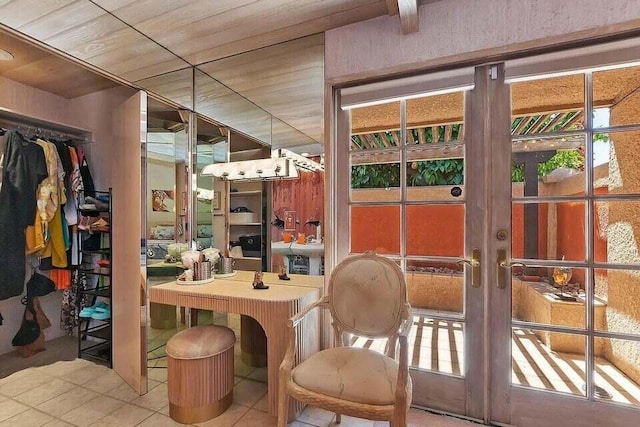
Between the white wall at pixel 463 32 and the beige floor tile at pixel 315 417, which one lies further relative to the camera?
the beige floor tile at pixel 315 417

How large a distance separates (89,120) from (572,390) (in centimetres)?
413

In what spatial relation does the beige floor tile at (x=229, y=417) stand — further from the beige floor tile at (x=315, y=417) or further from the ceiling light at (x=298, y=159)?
the ceiling light at (x=298, y=159)

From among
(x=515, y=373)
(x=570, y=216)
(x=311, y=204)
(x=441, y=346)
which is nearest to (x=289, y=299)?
(x=311, y=204)

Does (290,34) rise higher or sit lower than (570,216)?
higher

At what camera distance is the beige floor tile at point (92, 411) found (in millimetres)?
1798

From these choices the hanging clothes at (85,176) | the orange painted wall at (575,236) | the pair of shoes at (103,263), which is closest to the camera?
the orange painted wall at (575,236)

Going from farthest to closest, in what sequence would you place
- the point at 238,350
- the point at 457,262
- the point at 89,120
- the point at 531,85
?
1. the point at 89,120
2. the point at 238,350
3. the point at 457,262
4. the point at 531,85

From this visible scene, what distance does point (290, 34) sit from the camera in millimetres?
2041

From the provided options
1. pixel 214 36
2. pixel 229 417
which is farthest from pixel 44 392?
pixel 214 36

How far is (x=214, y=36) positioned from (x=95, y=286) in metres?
2.54

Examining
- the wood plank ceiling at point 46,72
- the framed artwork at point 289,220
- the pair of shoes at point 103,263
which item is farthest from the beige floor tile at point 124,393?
the wood plank ceiling at point 46,72

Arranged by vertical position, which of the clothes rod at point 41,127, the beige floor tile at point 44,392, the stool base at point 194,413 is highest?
the clothes rod at point 41,127

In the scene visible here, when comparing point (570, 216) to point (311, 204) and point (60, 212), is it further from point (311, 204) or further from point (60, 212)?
point (60, 212)

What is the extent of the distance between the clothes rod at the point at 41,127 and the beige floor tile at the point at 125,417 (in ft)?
7.73
